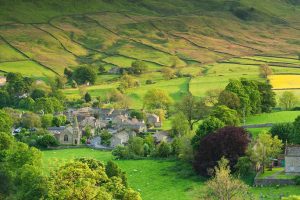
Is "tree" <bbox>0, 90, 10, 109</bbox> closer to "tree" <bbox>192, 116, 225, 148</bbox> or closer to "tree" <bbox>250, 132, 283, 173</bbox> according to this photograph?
"tree" <bbox>192, 116, 225, 148</bbox>

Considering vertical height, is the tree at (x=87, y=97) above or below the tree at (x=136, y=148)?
above

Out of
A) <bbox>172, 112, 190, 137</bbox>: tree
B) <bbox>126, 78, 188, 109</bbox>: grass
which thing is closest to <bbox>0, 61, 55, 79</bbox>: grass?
<bbox>126, 78, 188, 109</bbox>: grass

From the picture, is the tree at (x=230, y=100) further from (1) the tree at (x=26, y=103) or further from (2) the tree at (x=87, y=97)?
(1) the tree at (x=26, y=103)

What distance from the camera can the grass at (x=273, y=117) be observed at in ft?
281

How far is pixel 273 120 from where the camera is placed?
85.9m

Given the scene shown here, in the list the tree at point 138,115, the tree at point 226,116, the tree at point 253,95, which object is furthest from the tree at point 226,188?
the tree at point 138,115

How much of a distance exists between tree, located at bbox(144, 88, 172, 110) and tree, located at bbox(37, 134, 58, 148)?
2904 cm

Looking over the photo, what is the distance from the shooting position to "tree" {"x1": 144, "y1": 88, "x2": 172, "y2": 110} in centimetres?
11881

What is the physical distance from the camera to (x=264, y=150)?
62.8 meters

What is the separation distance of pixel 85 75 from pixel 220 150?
322 feet

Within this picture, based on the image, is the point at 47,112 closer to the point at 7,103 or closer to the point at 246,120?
the point at 7,103

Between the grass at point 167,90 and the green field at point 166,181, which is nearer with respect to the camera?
the green field at point 166,181

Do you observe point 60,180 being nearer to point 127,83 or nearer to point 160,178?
point 160,178

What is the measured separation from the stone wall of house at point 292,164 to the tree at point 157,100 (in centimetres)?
5819
